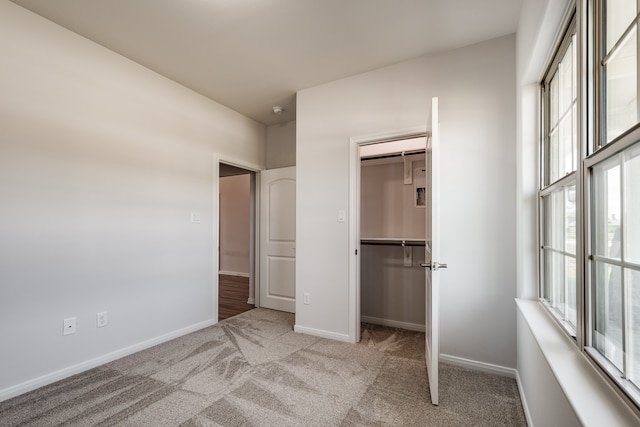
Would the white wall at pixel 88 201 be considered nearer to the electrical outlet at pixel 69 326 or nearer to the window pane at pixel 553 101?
the electrical outlet at pixel 69 326

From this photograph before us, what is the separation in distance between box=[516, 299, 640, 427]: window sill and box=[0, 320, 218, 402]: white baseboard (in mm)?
2994

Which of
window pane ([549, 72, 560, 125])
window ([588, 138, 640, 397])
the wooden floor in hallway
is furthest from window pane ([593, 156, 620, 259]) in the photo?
the wooden floor in hallway

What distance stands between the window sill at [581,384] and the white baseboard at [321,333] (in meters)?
1.80

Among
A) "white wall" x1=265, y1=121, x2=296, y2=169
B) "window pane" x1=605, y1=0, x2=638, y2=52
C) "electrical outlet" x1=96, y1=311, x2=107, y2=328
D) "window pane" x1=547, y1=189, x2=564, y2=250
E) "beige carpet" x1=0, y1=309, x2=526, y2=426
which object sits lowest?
"beige carpet" x1=0, y1=309, x2=526, y2=426

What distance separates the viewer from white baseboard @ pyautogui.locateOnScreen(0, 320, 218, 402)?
6.35ft

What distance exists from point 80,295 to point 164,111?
1818mm

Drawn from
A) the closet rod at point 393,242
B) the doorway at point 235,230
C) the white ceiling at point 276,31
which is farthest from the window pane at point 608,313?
the doorway at point 235,230

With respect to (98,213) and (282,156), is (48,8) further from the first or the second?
(282,156)

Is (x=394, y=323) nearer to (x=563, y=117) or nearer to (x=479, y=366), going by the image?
(x=479, y=366)

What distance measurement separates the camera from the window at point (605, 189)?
0.82m

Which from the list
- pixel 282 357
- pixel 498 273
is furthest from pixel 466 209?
pixel 282 357

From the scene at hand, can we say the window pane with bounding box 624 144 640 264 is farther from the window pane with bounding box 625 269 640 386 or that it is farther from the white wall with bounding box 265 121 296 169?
the white wall with bounding box 265 121 296 169

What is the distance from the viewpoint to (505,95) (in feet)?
7.45

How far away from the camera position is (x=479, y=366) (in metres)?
2.31
